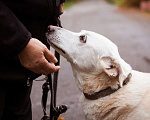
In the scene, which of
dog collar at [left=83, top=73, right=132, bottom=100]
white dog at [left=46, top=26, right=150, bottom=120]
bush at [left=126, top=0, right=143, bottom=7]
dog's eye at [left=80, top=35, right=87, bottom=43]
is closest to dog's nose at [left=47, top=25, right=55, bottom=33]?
white dog at [left=46, top=26, right=150, bottom=120]

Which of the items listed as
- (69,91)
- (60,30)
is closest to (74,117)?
(69,91)

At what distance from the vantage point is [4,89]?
1.94 meters

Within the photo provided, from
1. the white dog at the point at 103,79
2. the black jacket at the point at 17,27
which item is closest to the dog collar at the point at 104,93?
the white dog at the point at 103,79

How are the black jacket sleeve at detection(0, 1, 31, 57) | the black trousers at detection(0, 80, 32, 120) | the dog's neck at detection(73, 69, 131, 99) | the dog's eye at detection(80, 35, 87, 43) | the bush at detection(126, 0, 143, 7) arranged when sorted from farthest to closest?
the bush at detection(126, 0, 143, 7) → the dog's eye at detection(80, 35, 87, 43) → the dog's neck at detection(73, 69, 131, 99) → the black trousers at detection(0, 80, 32, 120) → the black jacket sleeve at detection(0, 1, 31, 57)

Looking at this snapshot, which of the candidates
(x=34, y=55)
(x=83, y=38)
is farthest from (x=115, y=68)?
(x=34, y=55)

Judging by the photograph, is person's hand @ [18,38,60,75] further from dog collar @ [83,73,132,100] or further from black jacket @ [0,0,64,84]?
dog collar @ [83,73,132,100]

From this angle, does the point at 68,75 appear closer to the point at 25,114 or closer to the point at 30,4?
the point at 25,114

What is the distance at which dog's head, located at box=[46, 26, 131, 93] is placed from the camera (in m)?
2.22

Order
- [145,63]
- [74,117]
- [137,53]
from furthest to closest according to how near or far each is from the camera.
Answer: [137,53] < [145,63] < [74,117]

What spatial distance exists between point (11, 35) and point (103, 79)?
3.41 ft

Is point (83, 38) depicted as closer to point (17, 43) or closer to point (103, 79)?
point (103, 79)

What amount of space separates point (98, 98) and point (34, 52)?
0.91 metres

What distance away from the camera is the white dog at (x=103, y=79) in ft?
6.86

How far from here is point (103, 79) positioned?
2213 millimetres
